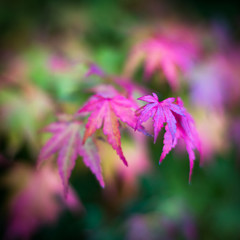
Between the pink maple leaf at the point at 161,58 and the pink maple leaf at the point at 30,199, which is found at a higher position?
the pink maple leaf at the point at 161,58

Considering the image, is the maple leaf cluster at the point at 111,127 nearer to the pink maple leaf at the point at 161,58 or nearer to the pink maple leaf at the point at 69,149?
the pink maple leaf at the point at 69,149

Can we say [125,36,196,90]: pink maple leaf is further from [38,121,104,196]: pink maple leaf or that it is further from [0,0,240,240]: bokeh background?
[38,121,104,196]: pink maple leaf

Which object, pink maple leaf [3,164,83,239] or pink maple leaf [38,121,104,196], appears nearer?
pink maple leaf [38,121,104,196]

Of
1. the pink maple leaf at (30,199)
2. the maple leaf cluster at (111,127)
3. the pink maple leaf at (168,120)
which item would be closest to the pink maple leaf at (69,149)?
the maple leaf cluster at (111,127)

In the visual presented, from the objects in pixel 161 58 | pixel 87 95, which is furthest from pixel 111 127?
pixel 161 58

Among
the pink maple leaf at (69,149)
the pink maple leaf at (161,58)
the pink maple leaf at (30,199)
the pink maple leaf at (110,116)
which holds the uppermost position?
the pink maple leaf at (161,58)

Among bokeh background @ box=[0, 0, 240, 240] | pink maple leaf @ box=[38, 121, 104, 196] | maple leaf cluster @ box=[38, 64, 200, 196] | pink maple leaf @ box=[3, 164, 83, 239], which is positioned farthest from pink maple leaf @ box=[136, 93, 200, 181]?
pink maple leaf @ box=[3, 164, 83, 239]
